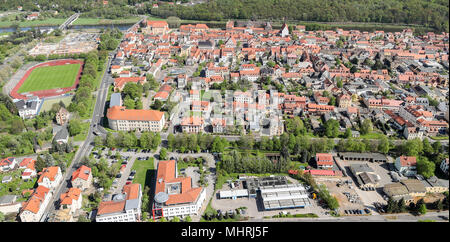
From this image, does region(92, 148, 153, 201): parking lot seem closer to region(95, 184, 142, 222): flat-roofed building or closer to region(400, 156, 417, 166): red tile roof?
region(95, 184, 142, 222): flat-roofed building

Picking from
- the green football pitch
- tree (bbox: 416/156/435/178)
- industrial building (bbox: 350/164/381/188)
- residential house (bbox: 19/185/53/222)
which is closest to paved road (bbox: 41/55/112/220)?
residential house (bbox: 19/185/53/222)

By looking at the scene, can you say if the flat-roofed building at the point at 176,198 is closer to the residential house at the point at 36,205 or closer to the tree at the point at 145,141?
the tree at the point at 145,141

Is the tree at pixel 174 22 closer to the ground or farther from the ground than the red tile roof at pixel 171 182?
farther from the ground

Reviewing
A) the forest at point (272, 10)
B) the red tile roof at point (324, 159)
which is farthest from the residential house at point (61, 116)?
the forest at point (272, 10)
